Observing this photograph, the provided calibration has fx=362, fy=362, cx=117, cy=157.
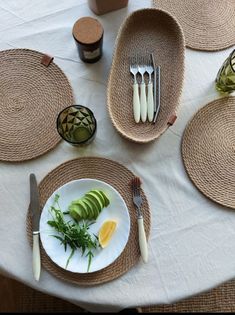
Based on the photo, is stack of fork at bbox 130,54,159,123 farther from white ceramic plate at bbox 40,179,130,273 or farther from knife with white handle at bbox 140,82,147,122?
white ceramic plate at bbox 40,179,130,273

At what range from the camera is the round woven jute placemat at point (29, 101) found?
30.0 inches

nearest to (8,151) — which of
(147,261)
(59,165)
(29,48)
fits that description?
(59,165)

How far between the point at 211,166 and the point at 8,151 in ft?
1.40

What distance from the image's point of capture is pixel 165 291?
684 mm

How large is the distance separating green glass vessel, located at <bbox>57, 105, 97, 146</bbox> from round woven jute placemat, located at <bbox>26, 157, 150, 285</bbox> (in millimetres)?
49

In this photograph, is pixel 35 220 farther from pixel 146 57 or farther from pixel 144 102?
pixel 146 57

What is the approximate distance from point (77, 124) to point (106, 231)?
233 mm

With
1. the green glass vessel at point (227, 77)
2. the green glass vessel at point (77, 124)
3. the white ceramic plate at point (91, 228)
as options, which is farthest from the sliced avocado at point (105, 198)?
the green glass vessel at point (227, 77)

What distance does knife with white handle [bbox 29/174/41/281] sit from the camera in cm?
67

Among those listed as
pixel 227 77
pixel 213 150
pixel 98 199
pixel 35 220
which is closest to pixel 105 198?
pixel 98 199

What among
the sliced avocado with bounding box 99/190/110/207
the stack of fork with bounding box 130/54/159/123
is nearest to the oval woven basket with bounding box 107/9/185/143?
the stack of fork with bounding box 130/54/159/123

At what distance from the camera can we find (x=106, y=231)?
69 centimetres

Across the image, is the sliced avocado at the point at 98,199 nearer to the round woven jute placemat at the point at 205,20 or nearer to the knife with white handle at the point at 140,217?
the knife with white handle at the point at 140,217

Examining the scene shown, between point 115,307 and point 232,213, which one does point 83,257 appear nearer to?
point 115,307
